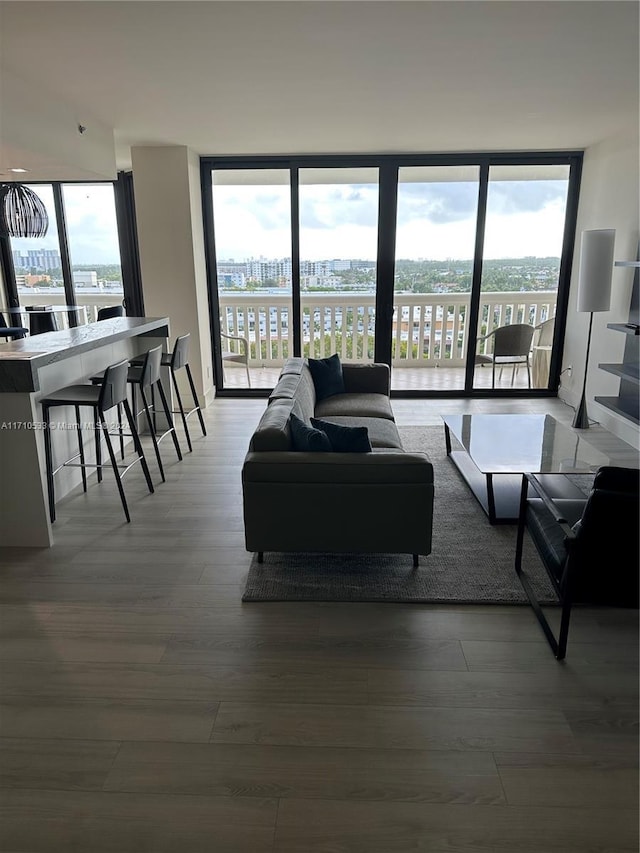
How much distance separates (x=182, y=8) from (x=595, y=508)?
259 centimetres

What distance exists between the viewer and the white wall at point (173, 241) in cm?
516

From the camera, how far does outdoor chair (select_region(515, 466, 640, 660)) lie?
189 centimetres

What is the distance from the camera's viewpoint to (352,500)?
8.30ft

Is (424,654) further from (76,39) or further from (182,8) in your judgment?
(76,39)

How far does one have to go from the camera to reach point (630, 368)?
14.4 feet

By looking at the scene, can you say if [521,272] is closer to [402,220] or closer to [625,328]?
[402,220]

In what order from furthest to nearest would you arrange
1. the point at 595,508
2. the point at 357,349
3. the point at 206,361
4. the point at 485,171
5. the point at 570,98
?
the point at 357,349 < the point at 206,361 < the point at 485,171 < the point at 570,98 < the point at 595,508

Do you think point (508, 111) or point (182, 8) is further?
point (508, 111)

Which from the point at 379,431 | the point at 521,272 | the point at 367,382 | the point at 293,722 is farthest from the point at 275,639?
the point at 521,272

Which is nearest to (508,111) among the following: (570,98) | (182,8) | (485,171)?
(570,98)

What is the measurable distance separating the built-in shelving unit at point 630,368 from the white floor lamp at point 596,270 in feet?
0.69

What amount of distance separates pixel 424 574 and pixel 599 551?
89 cm

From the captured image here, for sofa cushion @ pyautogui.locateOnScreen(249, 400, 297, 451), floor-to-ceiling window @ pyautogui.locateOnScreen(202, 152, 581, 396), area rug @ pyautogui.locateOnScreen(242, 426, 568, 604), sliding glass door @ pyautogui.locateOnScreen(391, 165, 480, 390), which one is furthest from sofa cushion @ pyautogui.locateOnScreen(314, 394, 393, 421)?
sliding glass door @ pyautogui.locateOnScreen(391, 165, 480, 390)

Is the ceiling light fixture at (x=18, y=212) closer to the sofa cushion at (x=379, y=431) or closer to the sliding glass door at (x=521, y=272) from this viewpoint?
the sofa cushion at (x=379, y=431)
